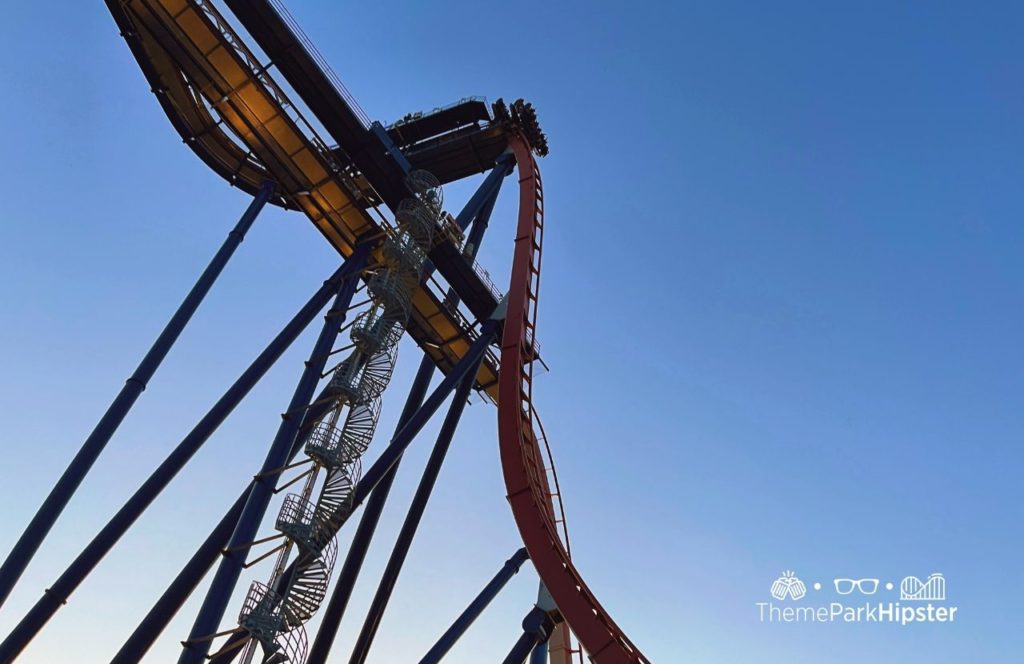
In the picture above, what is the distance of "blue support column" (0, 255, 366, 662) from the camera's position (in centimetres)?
1091

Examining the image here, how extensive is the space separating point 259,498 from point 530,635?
247 inches

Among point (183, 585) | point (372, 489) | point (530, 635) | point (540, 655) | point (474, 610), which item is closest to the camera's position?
point (183, 585)

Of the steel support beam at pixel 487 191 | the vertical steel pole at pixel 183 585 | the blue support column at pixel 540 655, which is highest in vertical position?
the steel support beam at pixel 487 191

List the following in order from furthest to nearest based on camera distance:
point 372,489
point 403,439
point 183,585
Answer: point 403,439 < point 372,489 < point 183,585

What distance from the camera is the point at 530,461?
52.2 feet

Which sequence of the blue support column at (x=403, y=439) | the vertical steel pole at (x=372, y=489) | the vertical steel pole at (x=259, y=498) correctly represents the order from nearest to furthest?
the vertical steel pole at (x=259, y=498), the blue support column at (x=403, y=439), the vertical steel pole at (x=372, y=489)

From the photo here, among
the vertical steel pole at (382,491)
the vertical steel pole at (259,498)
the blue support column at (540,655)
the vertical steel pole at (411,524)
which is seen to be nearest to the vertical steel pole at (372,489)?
the vertical steel pole at (382,491)

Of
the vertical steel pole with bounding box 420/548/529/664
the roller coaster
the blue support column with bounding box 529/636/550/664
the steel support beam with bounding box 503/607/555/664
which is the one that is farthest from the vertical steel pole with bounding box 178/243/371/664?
the blue support column with bounding box 529/636/550/664

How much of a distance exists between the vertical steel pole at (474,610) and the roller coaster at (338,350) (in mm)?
48

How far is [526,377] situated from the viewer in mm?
17719

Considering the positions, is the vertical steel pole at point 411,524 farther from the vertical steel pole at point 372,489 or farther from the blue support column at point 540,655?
the blue support column at point 540,655

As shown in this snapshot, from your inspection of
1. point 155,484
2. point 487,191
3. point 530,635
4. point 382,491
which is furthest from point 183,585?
point 487,191

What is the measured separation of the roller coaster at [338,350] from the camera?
1166 centimetres

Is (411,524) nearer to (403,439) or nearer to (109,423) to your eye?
(403,439)
